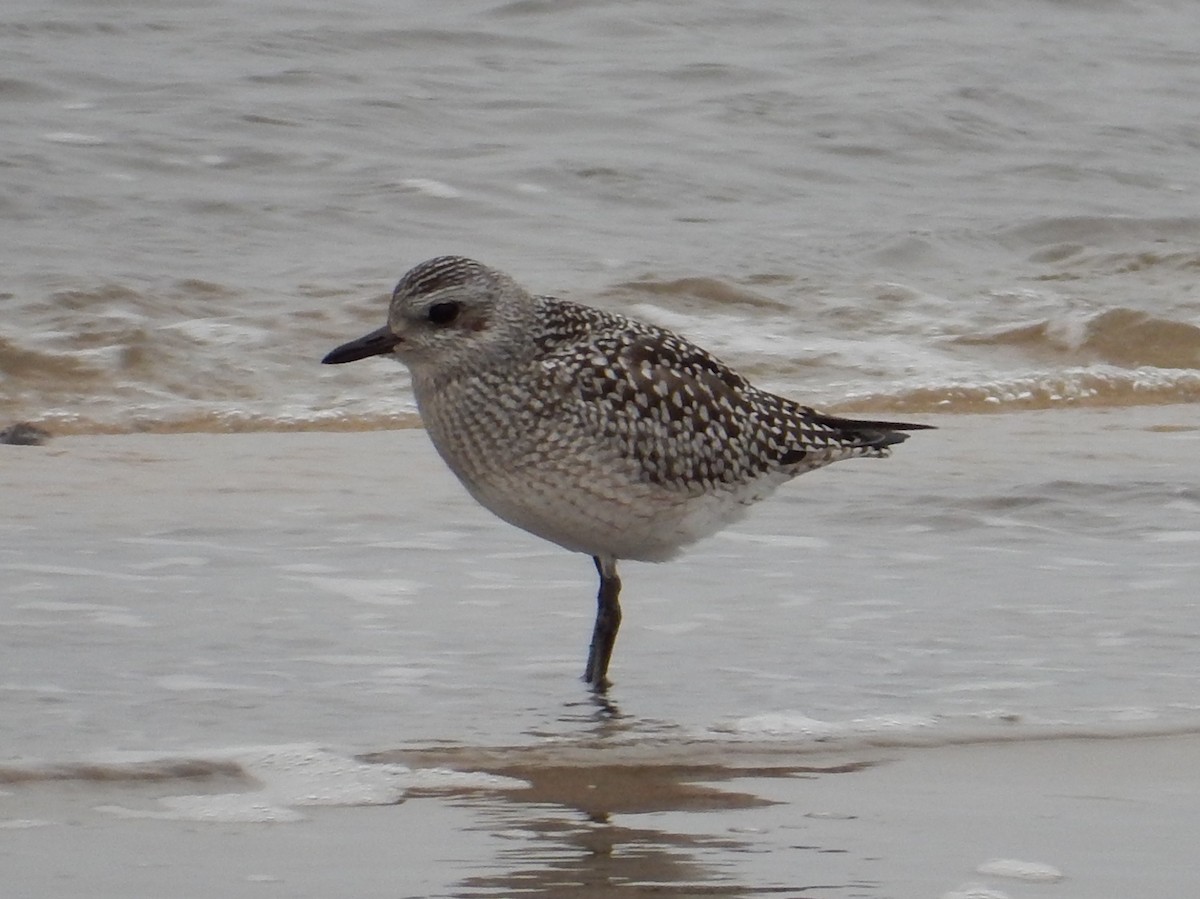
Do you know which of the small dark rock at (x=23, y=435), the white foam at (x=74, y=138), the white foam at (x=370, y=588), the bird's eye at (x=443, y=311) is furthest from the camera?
the white foam at (x=74, y=138)

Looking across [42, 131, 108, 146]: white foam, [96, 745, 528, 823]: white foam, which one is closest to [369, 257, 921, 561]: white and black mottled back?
[96, 745, 528, 823]: white foam

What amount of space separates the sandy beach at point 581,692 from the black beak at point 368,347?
69cm

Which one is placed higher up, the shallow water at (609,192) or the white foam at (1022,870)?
the shallow water at (609,192)

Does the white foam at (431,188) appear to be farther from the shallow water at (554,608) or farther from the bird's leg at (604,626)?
the bird's leg at (604,626)

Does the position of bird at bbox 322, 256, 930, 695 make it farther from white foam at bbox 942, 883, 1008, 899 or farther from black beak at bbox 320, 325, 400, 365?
white foam at bbox 942, 883, 1008, 899

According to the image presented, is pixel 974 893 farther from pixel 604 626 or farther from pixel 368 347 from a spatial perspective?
pixel 368 347

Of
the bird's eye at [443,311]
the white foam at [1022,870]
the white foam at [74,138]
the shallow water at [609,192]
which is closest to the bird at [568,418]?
the bird's eye at [443,311]

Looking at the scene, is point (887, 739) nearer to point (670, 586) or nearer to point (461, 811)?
point (461, 811)

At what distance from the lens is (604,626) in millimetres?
5656

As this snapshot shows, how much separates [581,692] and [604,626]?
0.28m

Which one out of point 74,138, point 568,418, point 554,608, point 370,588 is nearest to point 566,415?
point 568,418

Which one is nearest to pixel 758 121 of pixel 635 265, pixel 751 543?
pixel 635 265

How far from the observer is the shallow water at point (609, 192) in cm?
993

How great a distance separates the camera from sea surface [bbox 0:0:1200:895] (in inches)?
208
